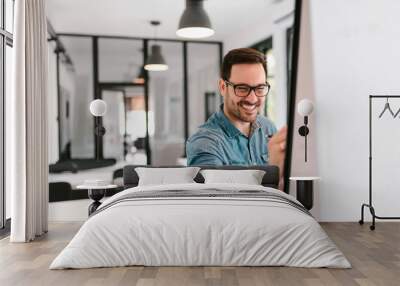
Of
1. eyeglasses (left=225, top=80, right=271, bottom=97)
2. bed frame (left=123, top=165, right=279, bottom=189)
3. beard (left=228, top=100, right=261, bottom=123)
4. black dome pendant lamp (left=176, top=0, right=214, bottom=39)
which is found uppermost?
black dome pendant lamp (left=176, top=0, right=214, bottom=39)

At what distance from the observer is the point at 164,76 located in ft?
20.0

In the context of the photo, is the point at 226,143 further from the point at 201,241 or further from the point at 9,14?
the point at 9,14

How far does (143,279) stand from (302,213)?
55.3 inches

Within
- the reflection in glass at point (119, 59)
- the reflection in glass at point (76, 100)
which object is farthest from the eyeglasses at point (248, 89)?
the reflection in glass at point (76, 100)

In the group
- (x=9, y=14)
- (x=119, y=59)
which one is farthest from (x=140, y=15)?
(x=9, y=14)

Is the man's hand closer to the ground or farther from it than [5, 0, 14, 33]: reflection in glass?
closer to the ground

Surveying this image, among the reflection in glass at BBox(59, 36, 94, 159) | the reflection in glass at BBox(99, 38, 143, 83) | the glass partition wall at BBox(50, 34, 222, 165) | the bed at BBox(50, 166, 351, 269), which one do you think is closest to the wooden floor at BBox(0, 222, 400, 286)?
the bed at BBox(50, 166, 351, 269)

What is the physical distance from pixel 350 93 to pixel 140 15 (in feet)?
8.70

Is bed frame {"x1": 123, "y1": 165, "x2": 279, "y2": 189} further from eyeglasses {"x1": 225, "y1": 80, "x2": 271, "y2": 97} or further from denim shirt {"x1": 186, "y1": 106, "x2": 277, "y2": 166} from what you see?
eyeglasses {"x1": 225, "y1": 80, "x2": 271, "y2": 97}

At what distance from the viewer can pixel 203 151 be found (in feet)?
19.9

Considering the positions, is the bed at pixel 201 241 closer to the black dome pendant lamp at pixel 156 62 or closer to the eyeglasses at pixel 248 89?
the eyeglasses at pixel 248 89

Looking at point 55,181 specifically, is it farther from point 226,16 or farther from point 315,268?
point 315,268

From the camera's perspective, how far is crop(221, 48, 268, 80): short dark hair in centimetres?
606

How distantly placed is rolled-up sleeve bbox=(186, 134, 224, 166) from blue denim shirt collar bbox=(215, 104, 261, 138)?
0.61ft
